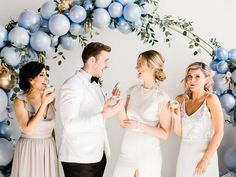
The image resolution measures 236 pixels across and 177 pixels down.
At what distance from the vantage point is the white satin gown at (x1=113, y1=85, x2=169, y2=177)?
319 cm

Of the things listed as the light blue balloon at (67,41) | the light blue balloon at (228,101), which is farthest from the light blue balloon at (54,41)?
the light blue balloon at (228,101)

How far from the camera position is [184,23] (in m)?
4.03

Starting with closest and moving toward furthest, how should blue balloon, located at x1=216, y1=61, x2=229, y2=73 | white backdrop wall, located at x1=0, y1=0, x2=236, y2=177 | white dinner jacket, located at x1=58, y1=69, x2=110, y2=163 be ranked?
white dinner jacket, located at x1=58, y1=69, x2=110, y2=163 < blue balloon, located at x1=216, y1=61, x2=229, y2=73 < white backdrop wall, located at x1=0, y1=0, x2=236, y2=177

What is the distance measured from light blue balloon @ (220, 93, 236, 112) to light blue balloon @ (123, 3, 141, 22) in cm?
114

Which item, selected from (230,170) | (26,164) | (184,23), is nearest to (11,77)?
(26,164)

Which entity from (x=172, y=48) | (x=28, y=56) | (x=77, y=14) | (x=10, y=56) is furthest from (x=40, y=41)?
(x=172, y=48)

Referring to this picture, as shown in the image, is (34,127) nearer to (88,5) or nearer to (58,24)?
(58,24)

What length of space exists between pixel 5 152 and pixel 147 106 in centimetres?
125

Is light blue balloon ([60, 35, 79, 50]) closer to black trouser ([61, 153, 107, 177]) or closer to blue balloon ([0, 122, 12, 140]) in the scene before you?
blue balloon ([0, 122, 12, 140])

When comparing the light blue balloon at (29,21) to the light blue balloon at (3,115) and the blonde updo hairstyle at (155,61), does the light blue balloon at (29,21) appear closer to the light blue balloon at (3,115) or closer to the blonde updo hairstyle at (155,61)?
the light blue balloon at (3,115)

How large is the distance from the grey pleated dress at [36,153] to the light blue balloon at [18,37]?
0.51 metres

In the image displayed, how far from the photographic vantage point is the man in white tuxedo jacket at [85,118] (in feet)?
9.49

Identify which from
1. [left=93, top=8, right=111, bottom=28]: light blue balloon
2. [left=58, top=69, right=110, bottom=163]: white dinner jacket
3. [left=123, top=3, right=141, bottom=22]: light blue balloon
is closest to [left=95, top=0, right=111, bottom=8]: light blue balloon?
[left=93, top=8, right=111, bottom=28]: light blue balloon

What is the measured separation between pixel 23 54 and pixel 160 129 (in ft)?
4.22
